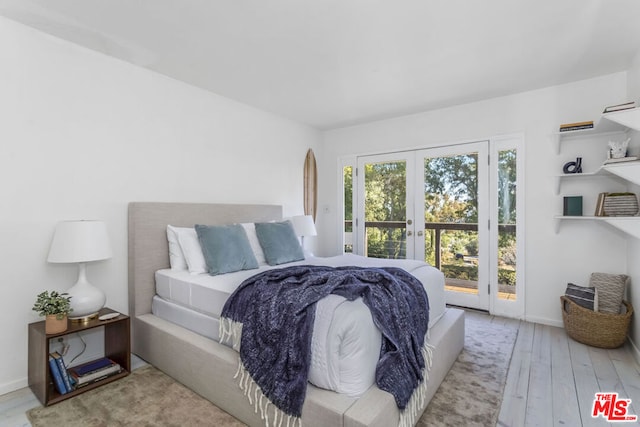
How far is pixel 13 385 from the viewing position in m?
2.18

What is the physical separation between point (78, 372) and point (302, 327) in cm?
180

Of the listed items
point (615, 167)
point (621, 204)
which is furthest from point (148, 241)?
point (621, 204)

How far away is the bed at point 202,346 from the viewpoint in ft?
4.75

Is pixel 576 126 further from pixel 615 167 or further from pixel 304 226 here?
pixel 304 226

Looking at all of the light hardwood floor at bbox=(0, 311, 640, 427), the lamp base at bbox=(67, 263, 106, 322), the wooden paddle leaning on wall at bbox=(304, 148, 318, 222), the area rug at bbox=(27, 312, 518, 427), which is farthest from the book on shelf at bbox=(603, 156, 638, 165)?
the lamp base at bbox=(67, 263, 106, 322)

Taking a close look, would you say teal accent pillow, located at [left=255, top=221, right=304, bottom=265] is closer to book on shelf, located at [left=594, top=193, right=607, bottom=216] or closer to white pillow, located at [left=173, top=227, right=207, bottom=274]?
white pillow, located at [left=173, top=227, right=207, bottom=274]

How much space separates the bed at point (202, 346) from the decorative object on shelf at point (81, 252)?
0.38 meters

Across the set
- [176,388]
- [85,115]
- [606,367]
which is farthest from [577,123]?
[85,115]

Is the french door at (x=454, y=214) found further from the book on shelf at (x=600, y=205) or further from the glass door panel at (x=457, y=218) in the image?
the book on shelf at (x=600, y=205)

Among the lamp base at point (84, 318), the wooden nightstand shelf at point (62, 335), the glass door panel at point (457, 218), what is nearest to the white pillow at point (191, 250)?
the wooden nightstand shelf at point (62, 335)

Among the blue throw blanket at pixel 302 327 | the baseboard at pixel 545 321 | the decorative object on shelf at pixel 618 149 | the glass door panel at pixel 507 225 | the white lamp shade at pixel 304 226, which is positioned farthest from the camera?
the white lamp shade at pixel 304 226

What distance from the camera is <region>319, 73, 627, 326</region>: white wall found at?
3.10 m

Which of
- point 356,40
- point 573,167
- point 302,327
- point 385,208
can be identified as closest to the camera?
point 302,327

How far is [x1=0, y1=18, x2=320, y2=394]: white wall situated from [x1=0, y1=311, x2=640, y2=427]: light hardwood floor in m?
0.53
